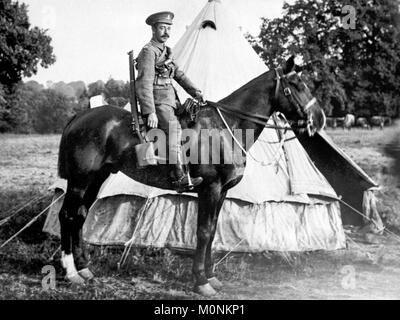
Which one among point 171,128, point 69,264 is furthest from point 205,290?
point 171,128

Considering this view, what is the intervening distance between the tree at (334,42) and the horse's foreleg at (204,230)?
18195mm

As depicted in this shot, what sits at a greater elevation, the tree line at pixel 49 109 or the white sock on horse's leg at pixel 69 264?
the tree line at pixel 49 109

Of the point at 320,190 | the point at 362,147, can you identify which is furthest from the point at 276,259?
the point at 362,147

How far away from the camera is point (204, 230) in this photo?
6254 mm

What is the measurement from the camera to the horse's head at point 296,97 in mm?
6195

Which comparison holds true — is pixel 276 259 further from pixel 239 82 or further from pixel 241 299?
pixel 239 82

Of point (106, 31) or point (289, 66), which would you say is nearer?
point (289, 66)

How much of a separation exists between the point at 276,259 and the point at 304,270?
1.91 feet

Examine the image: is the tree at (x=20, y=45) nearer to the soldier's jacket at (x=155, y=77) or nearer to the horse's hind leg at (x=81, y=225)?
the horse's hind leg at (x=81, y=225)

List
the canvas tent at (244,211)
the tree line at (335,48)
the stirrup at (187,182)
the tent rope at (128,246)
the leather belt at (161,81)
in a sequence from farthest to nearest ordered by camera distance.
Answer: the tree line at (335,48) → the canvas tent at (244,211) → the tent rope at (128,246) → the leather belt at (161,81) → the stirrup at (187,182)

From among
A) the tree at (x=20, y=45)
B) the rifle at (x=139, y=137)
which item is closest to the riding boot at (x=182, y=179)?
the rifle at (x=139, y=137)

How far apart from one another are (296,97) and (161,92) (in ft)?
5.91

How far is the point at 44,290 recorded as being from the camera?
6082 mm

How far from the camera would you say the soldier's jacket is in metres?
6.04
